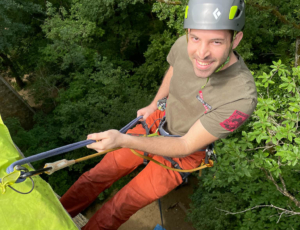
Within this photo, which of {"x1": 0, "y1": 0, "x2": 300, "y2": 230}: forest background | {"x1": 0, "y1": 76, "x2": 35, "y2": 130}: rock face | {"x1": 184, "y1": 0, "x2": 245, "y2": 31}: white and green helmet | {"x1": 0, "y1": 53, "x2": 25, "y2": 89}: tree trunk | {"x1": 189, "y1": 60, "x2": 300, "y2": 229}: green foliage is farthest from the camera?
{"x1": 0, "y1": 53, "x2": 25, "y2": 89}: tree trunk

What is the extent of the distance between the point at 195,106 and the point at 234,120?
40 centimetres

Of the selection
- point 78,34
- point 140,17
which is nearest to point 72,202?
point 78,34

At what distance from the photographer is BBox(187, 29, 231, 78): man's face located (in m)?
1.66

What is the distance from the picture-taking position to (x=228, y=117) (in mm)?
1726

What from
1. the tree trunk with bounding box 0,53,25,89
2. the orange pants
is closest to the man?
the orange pants

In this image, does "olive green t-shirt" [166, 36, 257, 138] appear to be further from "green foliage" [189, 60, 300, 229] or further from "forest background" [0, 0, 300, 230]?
"forest background" [0, 0, 300, 230]

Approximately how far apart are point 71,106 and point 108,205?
4755mm

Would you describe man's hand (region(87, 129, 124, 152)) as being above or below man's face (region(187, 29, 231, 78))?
below

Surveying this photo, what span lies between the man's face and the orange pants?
3.30 feet

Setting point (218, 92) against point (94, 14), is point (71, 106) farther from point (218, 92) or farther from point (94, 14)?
point (218, 92)

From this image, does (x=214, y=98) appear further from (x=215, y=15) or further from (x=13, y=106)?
(x=13, y=106)

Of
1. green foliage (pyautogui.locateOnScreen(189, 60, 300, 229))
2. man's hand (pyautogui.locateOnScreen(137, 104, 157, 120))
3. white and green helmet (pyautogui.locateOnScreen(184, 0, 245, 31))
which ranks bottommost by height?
green foliage (pyautogui.locateOnScreen(189, 60, 300, 229))

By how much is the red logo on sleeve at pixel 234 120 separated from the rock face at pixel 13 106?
6729 millimetres

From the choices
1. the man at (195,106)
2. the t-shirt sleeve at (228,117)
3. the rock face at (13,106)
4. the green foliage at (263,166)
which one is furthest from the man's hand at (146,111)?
the rock face at (13,106)
